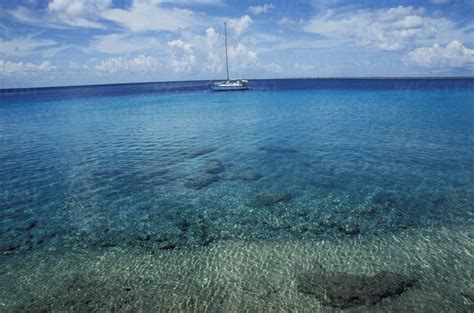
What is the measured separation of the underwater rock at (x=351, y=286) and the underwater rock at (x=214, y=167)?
13.7 m

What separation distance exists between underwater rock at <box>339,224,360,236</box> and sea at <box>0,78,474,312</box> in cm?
5

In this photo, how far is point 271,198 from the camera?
60.5 ft

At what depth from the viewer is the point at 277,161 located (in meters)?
26.2

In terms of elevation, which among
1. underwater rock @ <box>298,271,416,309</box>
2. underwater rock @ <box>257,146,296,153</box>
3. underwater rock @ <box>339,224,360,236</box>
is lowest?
underwater rock @ <box>298,271,416,309</box>

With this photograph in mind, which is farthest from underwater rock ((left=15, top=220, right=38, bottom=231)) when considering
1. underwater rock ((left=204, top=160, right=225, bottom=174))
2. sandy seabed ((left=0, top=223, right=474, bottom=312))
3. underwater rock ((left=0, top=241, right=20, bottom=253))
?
underwater rock ((left=204, top=160, right=225, bottom=174))

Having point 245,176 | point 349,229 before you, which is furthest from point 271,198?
point 349,229

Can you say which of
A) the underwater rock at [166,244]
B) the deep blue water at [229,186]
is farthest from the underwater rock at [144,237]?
the underwater rock at [166,244]

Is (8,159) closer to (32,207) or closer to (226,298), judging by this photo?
(32,207)

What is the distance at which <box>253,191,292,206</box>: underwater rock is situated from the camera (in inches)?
706

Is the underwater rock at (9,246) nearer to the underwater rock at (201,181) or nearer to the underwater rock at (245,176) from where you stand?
the underwater rock at (201,181)

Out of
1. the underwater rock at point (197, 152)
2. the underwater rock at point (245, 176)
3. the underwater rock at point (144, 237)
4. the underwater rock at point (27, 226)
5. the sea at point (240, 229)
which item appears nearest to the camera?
the sea at point (240, 229)

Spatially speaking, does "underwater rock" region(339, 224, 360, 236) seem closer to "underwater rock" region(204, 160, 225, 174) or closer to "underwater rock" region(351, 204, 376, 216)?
"underwater rock" region(351, 204, 376, 216)

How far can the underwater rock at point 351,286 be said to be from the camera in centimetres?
1011

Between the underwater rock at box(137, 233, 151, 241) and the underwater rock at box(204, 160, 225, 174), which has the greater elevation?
the underwater rock at box(204, 160, 225, 174)
